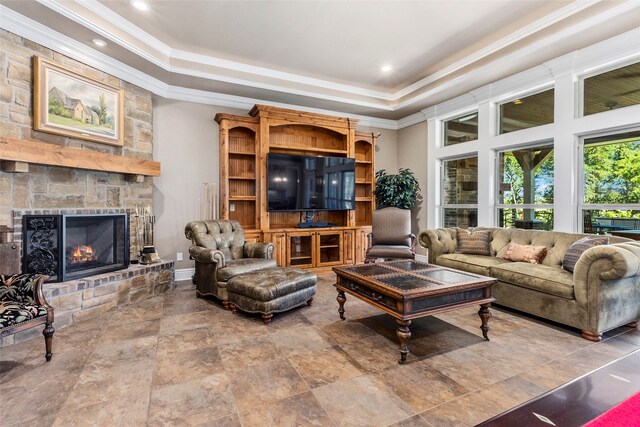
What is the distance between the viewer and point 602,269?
2539 millimetres

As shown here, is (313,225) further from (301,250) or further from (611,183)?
(611,183)

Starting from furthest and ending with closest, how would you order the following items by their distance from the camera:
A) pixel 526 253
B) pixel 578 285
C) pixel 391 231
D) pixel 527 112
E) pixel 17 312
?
1. pixel 391 231
2. pixel 527 112
3. pixel 526 253
4. pixel 578 285
5. pixel 17 312

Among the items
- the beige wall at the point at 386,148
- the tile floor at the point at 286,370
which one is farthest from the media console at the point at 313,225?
the tile floor at the point at 286,370

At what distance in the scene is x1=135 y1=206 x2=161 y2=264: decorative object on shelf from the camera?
395 cm

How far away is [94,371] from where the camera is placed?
211 centimetres

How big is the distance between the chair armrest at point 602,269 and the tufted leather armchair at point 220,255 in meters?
3.03

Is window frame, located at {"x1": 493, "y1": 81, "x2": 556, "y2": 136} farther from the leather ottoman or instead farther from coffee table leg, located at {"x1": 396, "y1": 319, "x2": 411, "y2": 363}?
the leather ottoman

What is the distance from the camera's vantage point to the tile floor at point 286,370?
170cm

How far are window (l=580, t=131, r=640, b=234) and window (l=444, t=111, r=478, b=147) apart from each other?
1616mm

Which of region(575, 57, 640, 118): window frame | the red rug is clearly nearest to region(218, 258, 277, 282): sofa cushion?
the red rug

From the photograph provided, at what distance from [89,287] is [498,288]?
4281 mm

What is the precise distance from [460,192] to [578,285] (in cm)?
295

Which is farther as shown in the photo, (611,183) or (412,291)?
(611,183)

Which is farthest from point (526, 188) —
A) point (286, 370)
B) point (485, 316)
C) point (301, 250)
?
point (286, 370)
